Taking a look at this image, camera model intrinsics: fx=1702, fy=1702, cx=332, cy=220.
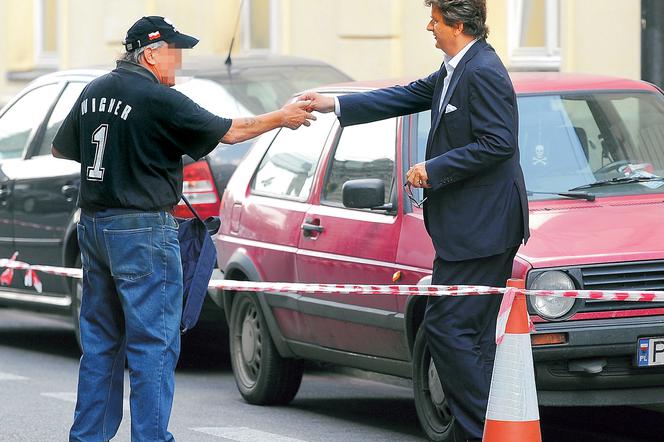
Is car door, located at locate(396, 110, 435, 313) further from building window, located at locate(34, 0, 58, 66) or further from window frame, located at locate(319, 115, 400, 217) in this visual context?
building window, located at locate(34, 0, 58, 66)

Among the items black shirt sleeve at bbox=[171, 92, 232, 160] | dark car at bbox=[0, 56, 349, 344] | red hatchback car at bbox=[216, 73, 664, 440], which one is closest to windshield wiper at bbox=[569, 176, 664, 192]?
red hatchback car at bbox=[216, 73, 664, 440]

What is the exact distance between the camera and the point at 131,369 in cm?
677

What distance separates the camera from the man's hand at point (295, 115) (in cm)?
711

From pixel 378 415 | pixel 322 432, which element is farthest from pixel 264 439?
pixel 378 415

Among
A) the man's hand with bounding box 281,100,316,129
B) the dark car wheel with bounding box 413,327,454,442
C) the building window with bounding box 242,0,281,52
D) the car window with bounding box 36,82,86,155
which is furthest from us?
the building window with bounding box 242,0,281,52

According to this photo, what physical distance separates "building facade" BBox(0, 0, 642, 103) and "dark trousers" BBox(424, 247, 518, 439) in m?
5.40

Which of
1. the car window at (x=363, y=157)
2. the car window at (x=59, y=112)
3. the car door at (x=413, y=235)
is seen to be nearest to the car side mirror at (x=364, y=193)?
the car door at (x=413, y=235)

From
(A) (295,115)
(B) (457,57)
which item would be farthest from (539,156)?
(A) (295,115)

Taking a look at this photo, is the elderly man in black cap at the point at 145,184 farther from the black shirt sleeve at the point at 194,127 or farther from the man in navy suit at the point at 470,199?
the man in navy suit at the point at 470,199

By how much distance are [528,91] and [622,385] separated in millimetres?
1806

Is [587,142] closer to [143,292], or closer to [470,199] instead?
[470,199]

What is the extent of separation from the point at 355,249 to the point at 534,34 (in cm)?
780

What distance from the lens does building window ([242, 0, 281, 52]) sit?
1858cm

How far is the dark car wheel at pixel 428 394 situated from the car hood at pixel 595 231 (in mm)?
739
